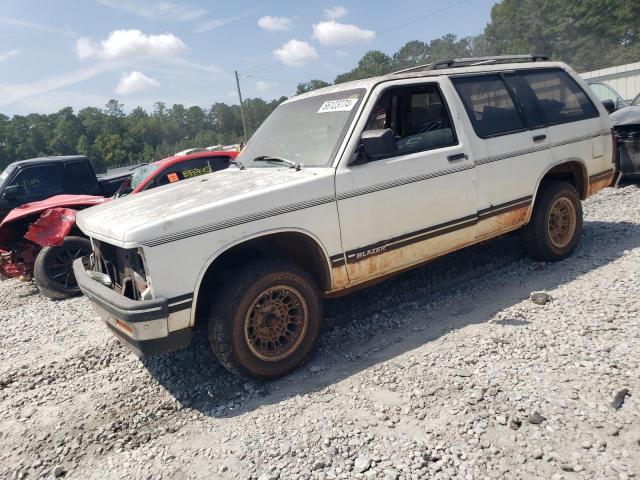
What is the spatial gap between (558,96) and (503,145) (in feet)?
3.88

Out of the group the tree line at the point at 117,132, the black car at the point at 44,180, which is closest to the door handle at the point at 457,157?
the black car at the point at 44,180

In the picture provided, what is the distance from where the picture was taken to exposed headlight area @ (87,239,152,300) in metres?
3.25

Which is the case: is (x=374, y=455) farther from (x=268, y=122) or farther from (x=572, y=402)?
(x=268, y=122)

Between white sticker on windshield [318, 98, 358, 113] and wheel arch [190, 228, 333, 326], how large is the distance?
1.16 metres

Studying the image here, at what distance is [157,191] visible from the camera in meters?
4.16

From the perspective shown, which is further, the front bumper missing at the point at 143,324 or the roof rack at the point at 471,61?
the roof rack at the point at 471,61

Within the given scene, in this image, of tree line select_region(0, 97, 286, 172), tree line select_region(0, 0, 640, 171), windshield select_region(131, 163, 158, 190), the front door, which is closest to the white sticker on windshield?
the front door

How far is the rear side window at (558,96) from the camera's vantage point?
16.5 feet

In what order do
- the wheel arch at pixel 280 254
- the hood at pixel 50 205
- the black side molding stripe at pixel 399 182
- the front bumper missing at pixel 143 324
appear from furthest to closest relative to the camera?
the hood at pixel 50 205
the black side molding stripe at pixel 399 182
the wheel arch at pixel 280 254
the front bumper missing at pixel 143 324

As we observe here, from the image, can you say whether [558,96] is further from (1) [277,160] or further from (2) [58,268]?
(2) [58,268]

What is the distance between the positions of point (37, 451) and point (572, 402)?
3.30 meters

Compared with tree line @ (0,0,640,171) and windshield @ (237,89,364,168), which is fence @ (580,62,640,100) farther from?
windshield @ (237,89,364,168)

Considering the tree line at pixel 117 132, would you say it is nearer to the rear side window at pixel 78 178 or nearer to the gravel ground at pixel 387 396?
the rear side window at pixel 78 178

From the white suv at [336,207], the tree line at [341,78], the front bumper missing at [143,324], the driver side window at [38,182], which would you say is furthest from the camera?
the tree line at [341,78]
